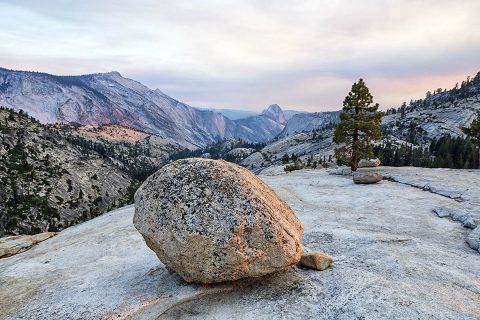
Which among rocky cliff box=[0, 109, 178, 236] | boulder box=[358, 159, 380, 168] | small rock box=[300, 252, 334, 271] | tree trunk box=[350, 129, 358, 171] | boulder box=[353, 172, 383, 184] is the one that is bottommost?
rocky cliff box=[0, 109, 178, 236]

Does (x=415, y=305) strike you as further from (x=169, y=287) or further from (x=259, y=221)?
(x=169, y=287)

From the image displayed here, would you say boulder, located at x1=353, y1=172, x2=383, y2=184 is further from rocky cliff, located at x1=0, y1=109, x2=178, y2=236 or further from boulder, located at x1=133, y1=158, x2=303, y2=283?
rocky cliff, located at x1=0, y1=109, x2=178, y2=236

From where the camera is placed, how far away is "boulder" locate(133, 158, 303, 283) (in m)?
14.2

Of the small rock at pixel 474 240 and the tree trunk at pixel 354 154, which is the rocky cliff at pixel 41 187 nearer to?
the tree trunk at pixel 354 154

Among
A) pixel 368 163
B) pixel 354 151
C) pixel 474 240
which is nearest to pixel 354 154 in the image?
pixel 354 151

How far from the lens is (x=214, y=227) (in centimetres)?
1422

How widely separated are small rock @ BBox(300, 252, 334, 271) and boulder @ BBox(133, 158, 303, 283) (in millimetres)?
1300

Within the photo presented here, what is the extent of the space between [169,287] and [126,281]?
280cm

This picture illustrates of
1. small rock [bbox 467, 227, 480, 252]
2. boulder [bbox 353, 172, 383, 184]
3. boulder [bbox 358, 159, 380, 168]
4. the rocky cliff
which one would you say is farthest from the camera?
the rocky cliff

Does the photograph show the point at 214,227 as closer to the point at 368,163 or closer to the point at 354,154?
the point at 354,154

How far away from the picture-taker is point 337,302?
13.5m

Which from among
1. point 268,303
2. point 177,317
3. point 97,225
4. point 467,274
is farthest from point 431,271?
point 97,225

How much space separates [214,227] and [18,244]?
23394 millimetres

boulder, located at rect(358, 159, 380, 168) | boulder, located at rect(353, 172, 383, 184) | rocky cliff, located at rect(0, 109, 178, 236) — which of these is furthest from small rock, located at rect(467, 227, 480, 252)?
rocky cliff, located at rect(0, 109, 178, 236)
